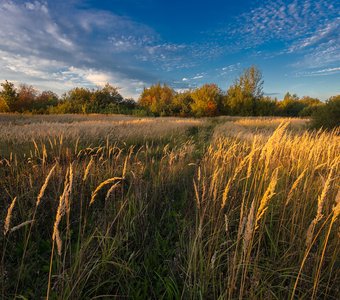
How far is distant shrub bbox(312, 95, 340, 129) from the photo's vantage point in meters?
11.6

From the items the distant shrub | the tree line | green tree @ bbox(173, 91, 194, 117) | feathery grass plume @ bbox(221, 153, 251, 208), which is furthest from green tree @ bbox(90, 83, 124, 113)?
feathery grass plume @ bbox(221, 153, 251, 208)

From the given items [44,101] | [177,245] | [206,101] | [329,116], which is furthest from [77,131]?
[44,101]

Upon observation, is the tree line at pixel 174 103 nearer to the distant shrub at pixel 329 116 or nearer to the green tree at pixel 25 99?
the green tree at pixel 25 99

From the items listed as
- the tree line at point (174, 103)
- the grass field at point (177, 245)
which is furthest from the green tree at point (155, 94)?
the grass field at point (177, 245)

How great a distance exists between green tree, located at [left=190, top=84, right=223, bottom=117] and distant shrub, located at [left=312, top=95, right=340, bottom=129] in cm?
2638

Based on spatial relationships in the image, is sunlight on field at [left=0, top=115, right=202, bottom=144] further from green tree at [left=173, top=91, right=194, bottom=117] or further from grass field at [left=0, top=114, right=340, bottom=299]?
green tree at [left=173, top=91, right=194, bottom=117]

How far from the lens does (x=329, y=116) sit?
1177 cm

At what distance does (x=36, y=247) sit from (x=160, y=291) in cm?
132

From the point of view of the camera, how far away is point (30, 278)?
1.79 metres

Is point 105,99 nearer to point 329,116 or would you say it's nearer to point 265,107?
point 265,107

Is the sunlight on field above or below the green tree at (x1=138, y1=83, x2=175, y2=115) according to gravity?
below

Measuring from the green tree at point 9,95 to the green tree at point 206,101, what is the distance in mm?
30177

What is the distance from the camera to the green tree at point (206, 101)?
128 ft

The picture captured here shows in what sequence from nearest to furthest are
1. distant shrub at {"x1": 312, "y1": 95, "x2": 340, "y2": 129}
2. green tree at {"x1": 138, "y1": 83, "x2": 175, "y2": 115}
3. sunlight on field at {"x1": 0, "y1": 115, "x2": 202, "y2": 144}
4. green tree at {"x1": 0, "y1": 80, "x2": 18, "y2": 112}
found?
1. sunlight on field at {"x1": 0, "y1": 115, "x2": 202, "y2": 144}
2. distant shrub at {"x1": 312, "y1": 95, "x2": 340, "y2": 129}
3. green tree at {"x1": 0, "y1": 80, "x2": 18, "y2": 112}
4. green tree at {"x1": 138, "y1": 83, "x2": 175, "y2": 115}
